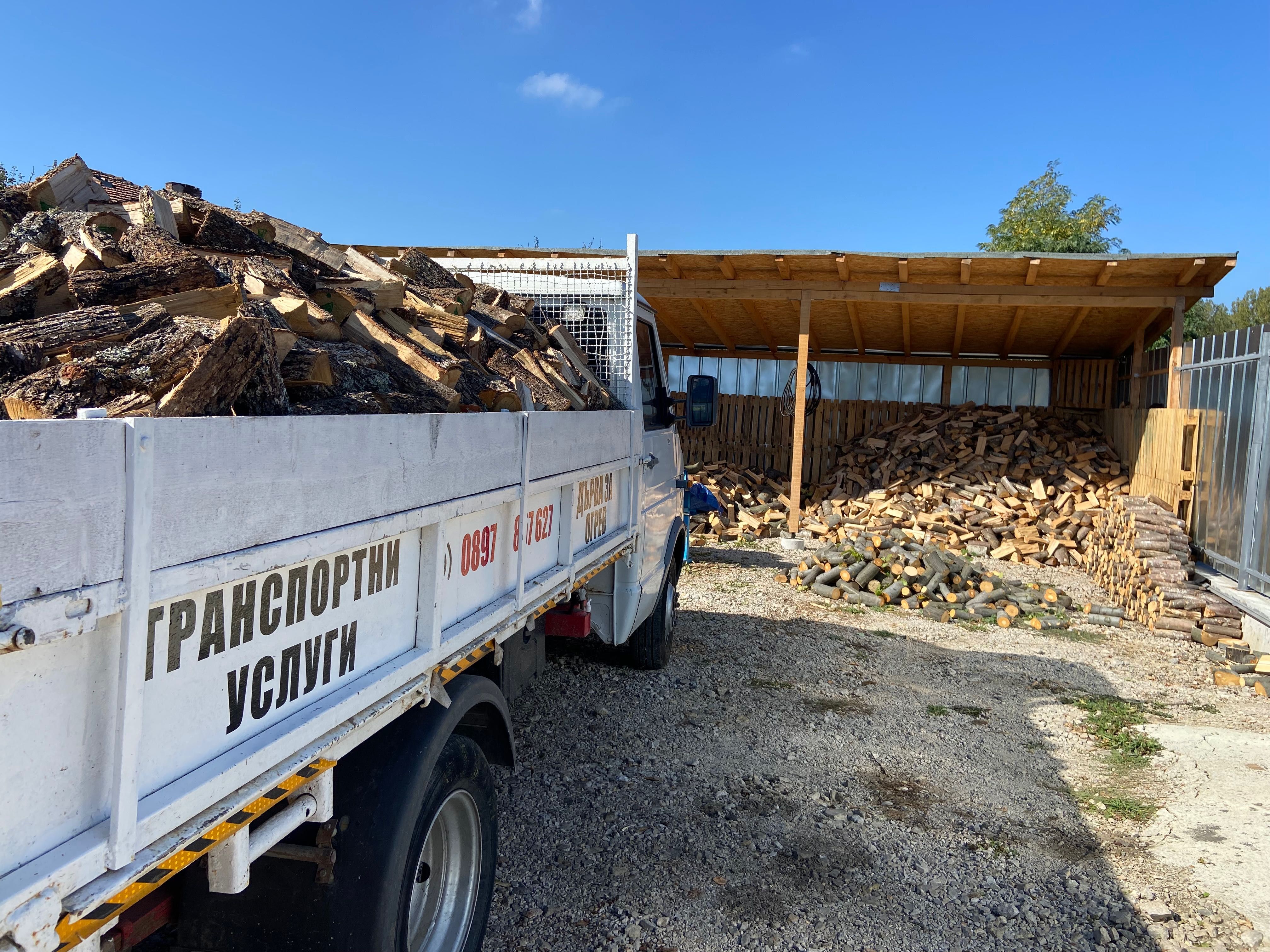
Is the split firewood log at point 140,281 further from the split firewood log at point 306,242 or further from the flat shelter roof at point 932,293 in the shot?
the flat shelter roof at point 932,293

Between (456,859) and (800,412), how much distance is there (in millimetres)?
9982

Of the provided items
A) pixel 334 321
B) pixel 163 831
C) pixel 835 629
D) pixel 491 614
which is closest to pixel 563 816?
pixel 491 614

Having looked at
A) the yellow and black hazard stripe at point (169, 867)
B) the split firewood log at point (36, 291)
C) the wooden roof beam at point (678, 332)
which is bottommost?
the yellow and black hazard stripe at point (169, 867)

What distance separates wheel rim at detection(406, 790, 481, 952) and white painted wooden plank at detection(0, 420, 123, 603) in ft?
4.83

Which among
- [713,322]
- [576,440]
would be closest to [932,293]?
[713,322]

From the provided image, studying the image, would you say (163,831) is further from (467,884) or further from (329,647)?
(467,884)

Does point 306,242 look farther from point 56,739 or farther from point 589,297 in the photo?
point 56,739

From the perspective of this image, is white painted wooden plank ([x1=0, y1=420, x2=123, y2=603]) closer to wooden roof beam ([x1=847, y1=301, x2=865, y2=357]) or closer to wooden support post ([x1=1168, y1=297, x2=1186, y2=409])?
wooden support post ([x1=1168, y1=297, x2=1186, y2=409])

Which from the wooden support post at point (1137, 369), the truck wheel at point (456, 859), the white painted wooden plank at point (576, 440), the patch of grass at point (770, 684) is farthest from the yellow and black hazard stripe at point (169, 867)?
the wooden support post at point (1137, 369)

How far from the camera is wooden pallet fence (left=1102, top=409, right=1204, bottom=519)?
933 centimetres

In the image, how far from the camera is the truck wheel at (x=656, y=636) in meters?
6.07

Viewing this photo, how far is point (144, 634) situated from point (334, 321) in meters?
2.13

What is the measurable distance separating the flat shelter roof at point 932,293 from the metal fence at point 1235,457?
1615mm

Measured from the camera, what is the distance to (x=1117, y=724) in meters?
5.70
